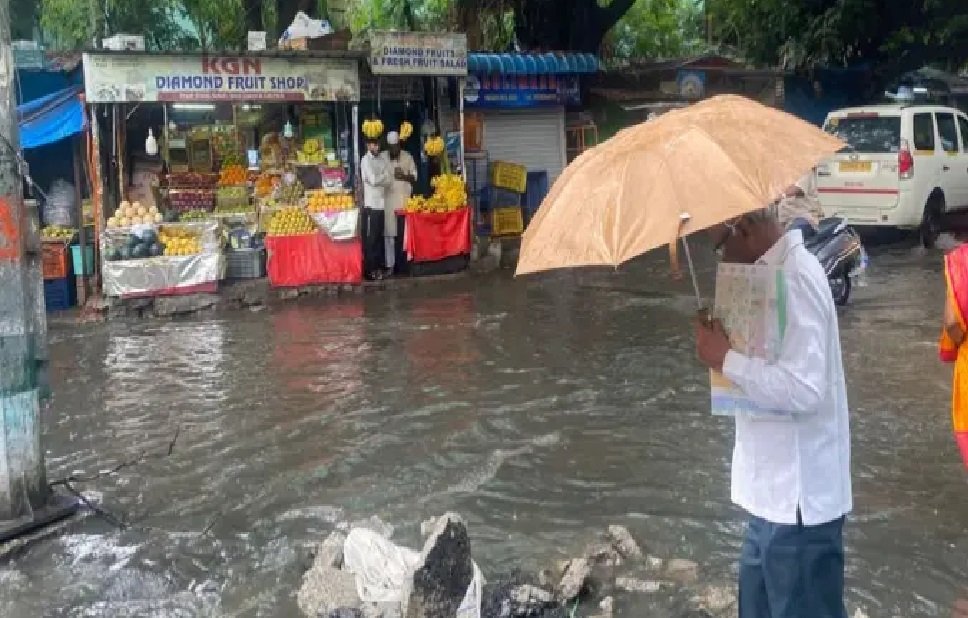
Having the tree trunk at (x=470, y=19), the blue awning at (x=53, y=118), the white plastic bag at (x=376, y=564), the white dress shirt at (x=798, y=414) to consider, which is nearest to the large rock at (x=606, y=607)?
the white plastic bag at (x=376, y=564)

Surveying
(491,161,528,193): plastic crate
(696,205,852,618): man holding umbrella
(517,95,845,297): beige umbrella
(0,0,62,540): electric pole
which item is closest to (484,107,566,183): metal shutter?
(491,161,528,193): plastic crate

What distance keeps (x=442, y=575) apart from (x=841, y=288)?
768 cm

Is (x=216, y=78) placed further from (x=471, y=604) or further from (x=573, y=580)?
(x=471, y=604)

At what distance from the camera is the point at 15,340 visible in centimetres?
514

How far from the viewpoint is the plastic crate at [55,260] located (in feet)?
40.6

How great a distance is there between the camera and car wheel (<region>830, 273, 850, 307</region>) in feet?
33.9

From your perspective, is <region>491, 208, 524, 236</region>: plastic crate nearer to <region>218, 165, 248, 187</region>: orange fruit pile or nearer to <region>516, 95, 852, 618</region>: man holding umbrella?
<region>218, 165, 248, 187</region>: orange fruit pile

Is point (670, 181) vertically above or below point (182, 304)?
above

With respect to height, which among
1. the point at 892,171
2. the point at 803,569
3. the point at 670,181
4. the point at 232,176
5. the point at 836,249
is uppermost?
the point at 232,176

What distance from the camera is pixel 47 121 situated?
494 inches

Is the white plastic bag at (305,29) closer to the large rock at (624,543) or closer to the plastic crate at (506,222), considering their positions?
the plastic crate at (506,222)

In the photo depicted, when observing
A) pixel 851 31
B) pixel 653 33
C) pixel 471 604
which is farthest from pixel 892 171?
pixel 653 33

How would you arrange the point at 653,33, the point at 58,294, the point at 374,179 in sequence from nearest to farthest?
the point at 58,294 → the point at 374,179 → the point at 653,33

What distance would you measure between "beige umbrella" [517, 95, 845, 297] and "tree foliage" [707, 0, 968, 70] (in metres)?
17.3
